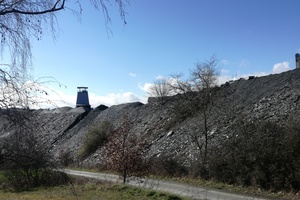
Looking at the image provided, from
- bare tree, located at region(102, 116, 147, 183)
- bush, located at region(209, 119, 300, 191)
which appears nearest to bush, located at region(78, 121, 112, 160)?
bare tree, located at region(102, 116, 147, 183)

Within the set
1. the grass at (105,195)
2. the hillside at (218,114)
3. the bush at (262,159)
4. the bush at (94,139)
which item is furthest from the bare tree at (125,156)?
the bush at (94,139)

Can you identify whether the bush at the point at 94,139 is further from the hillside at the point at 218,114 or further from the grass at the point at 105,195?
the grass at the point at 105,195

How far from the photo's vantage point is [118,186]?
850 inches

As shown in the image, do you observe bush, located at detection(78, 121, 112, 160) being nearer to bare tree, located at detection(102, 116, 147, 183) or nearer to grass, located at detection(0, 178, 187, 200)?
bare tree, located at detection(102, 116, 147, 183)

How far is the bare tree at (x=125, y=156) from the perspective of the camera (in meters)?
23.6

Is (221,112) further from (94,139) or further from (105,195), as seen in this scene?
(94,139)

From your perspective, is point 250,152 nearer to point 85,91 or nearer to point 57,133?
point 57,133

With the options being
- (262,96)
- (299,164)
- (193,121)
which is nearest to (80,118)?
(193,121)

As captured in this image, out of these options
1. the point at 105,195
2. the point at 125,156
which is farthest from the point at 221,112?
the point at 105,195

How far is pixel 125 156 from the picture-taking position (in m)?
23.8

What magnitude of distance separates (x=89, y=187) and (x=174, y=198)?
6.85 metres

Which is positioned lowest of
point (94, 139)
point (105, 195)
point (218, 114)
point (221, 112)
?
point (105, 195)

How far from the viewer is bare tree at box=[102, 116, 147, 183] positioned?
77.6 feet

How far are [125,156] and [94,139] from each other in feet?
98.1
